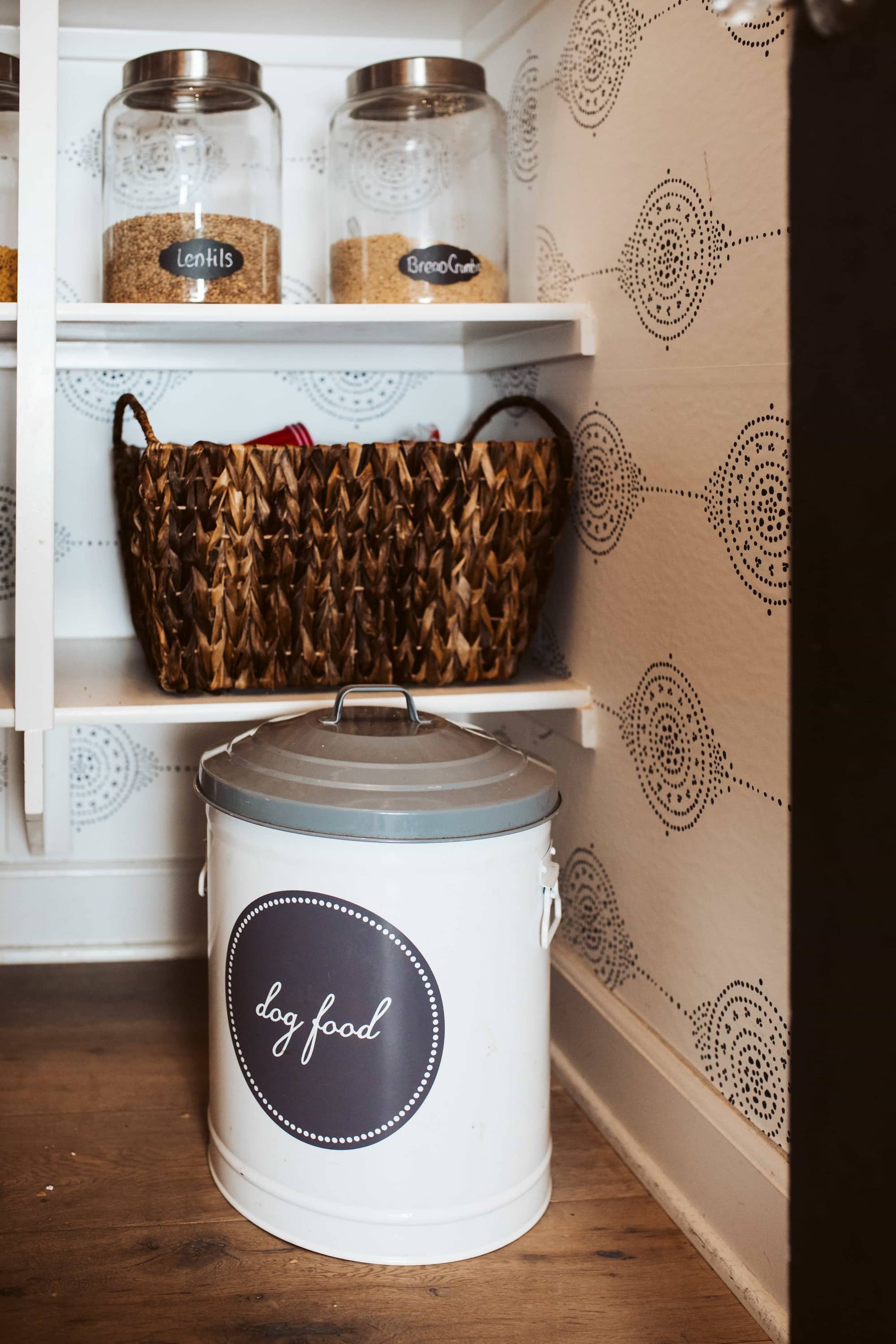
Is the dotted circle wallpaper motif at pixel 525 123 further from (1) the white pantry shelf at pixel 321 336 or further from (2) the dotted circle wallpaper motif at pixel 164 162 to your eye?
(2) the dotted circle wallpaper motif at pixel 164 162

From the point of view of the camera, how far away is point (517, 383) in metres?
1.41

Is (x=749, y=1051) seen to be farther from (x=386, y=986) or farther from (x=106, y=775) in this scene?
(x=106, y=775)

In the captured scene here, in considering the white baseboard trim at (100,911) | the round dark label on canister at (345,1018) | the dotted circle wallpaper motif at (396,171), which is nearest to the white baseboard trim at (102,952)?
the white baseboard trim at (100,911)

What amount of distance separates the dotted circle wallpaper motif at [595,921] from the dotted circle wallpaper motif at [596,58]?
0.78m

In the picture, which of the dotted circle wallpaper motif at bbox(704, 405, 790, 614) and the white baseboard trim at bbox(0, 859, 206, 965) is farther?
the white baseboard trim at bbox(0, 859, 206, 965)

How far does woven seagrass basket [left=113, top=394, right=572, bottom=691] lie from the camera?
110 centimetres

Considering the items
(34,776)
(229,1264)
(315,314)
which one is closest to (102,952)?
(34,776)

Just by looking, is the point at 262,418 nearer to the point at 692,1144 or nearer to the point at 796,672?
the point at 692,1144

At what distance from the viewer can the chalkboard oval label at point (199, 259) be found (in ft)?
3.81

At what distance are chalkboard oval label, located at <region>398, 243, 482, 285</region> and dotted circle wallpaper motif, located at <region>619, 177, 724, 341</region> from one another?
0.20 meters

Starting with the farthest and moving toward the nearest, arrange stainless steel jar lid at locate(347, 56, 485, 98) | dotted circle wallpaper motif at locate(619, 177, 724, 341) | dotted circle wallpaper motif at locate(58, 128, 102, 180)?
1. dotted circle wallpaper motif at locate(58, 128, 102, 180)
2. stainless steel jar lid at locate(347, 56, 485, 98)
3. dotted circle wallpaper motif at locate(619, 177, 724, 341)

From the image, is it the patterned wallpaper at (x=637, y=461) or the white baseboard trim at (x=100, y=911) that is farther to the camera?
the white baseboard trim at (x=100, y=911)

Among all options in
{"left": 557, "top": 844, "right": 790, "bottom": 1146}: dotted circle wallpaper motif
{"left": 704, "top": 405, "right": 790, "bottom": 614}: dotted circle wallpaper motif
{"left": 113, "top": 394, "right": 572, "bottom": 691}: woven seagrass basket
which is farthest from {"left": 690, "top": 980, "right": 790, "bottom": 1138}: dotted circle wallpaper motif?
{"left": 113, "top": 394, "right": 572, "bottom": 691}: woven seagrass basket

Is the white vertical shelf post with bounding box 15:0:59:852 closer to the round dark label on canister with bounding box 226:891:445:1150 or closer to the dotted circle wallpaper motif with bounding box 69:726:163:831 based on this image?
the round dark label on canister with bounding box 226:891:445:1150
